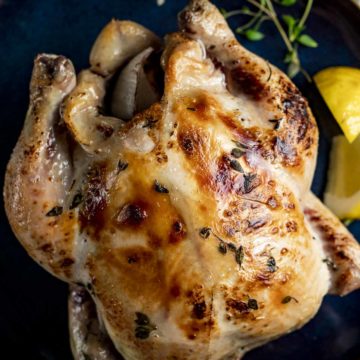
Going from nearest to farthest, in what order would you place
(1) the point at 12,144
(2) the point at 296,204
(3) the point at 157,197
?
(3) the point at 157,197
(2) the point at 296,204
(1) the point at 12,144

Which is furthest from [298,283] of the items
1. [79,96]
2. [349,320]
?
[79,96]

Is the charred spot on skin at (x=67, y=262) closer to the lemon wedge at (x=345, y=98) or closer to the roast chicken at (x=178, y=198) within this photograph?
the roast chicken at (x=178, y=198)

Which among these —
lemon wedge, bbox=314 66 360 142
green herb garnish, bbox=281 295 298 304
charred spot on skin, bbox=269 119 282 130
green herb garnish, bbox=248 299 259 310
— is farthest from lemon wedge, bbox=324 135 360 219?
green herb garnish, bbox=248 299 259 310

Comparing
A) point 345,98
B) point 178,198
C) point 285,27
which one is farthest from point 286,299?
point 285,27

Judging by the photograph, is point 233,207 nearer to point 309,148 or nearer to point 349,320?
point 309,148

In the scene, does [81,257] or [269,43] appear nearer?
[81,257]

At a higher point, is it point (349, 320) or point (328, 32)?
point (328, 32)

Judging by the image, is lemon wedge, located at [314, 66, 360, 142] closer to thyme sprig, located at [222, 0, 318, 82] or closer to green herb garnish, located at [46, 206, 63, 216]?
thyme sprig, located at [222, 0, 318, 82]
